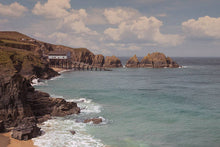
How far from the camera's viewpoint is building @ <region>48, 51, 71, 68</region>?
122m

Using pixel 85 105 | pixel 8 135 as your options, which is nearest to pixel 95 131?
pixel 8 135

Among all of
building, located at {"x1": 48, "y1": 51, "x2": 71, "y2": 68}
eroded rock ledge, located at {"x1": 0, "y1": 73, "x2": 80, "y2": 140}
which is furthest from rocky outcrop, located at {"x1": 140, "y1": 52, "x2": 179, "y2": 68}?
eroded rock ledge, located at {"x1": 0, "y1": 73, "x2": 80, "y2": 140}

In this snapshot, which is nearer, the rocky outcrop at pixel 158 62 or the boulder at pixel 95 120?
the boulder at pixel 95 120

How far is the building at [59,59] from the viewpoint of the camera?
122438 mm

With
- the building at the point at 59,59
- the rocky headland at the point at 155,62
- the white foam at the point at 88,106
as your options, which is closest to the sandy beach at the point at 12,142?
the white foam at the point at 88,106

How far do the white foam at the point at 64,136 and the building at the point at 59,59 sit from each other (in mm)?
99083

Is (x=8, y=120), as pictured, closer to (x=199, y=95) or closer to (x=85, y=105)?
(x=85, y=105)

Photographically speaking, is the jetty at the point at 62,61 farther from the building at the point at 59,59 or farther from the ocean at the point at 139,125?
the ocean at the point at 139,125

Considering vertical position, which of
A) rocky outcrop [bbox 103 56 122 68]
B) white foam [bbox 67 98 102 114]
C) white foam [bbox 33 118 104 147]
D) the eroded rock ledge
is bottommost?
white foam [bbox 33 118 104 147]

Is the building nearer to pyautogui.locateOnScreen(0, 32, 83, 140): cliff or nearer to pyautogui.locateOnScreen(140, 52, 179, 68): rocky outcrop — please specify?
pyautogui.locateOnScreen(140, 52, 179, 68): rocky outcrop

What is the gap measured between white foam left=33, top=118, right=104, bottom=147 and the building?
Answer: 325 ft

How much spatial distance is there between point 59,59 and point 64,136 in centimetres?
10867

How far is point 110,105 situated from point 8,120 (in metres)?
18.9

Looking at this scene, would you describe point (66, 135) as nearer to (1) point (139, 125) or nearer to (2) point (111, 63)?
(1) point (139, 125)
